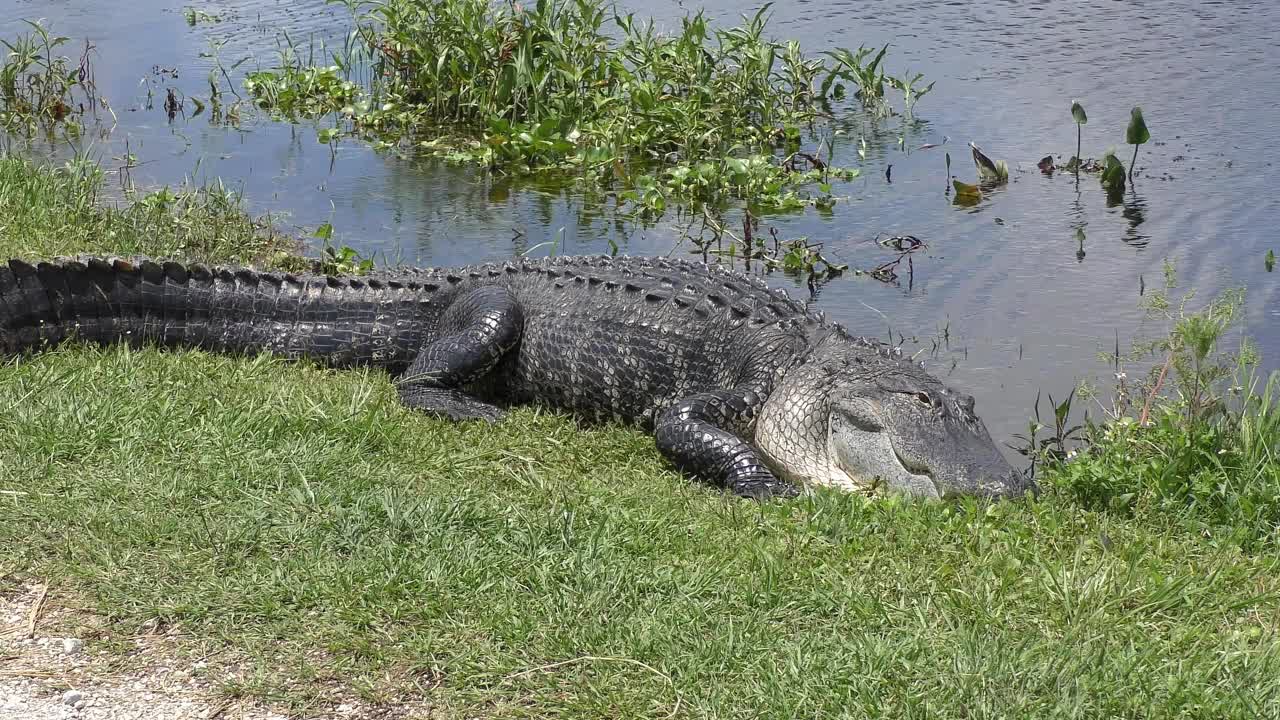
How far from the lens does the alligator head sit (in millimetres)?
4836

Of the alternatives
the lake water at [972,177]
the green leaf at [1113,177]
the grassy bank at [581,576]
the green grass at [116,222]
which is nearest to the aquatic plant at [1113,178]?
the green leaf at [1113,177]

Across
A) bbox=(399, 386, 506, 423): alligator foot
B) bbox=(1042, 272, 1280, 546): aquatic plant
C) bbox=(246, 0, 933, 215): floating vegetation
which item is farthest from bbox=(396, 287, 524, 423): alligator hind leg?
bbox=(246, 0, 933, 215): floating vegetation

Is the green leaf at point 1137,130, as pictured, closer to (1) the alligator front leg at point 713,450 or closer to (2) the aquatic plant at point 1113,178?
(2) the aquatic plant at point 1113,178

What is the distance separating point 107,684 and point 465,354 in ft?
9.37

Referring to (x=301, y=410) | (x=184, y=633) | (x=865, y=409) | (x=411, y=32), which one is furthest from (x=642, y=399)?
(x=411, y=32)

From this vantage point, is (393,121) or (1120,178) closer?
(1120,178)

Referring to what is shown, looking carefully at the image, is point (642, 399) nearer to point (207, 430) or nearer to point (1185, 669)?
point (207, 430)

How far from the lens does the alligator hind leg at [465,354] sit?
575cm

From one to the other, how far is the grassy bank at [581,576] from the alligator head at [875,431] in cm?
18

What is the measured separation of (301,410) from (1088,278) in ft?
14.5

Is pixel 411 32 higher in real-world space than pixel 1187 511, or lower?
higher

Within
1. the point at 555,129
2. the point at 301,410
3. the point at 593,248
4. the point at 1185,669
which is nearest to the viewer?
the point at 1185,669

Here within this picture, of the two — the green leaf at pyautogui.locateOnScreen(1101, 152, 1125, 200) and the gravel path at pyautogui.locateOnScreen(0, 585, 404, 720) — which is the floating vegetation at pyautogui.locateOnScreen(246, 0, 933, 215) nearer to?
the green leaf at pyautogui.locateOnScreen(1101, 152, 1125, 200)

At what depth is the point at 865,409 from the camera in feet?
17.0
